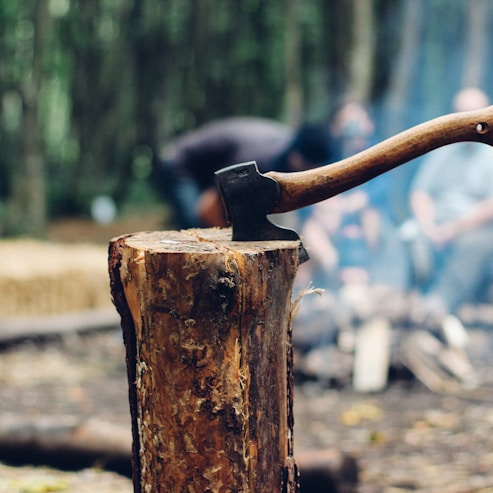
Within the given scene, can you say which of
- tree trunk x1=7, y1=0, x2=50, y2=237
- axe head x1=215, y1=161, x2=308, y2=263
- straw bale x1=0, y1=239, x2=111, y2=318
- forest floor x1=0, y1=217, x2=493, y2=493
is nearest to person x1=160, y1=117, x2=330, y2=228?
forest floor x1=0, y1=217, x2=493, y2=493

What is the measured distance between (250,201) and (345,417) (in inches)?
118

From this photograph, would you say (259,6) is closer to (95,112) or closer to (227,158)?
(95,112)

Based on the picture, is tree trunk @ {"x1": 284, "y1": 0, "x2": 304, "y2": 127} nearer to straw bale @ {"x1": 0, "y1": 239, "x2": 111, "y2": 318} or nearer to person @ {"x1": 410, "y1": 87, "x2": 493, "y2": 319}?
straw bale @ {"x1": 0, "y1": 239, "x2": 111, "y2": 318}

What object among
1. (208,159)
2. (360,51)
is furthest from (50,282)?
(360,51)

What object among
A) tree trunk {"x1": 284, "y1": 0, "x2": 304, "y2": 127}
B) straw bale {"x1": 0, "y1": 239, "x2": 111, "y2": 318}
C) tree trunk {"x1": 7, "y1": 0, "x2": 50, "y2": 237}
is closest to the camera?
straw bale {"x1": 0, "y1": 239, "x2": 111, "y2": 318}

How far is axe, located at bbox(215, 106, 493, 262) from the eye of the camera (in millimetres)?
2113

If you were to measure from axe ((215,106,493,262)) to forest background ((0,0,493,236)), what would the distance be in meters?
9.84

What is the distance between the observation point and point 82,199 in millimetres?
18125

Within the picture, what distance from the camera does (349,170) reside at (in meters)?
2.12

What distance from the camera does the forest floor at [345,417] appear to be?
3.40m

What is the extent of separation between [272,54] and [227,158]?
16.2 meters

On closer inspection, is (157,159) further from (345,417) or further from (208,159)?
(345,417)

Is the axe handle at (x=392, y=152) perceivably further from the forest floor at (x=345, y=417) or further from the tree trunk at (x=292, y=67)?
the tree trunk at (x=292, y=67)

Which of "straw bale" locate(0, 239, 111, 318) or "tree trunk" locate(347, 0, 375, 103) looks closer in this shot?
"straw bale" locate(0, 239, 111, 318)
